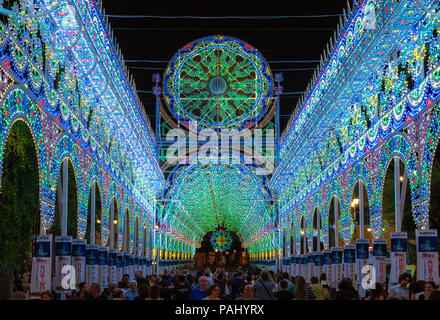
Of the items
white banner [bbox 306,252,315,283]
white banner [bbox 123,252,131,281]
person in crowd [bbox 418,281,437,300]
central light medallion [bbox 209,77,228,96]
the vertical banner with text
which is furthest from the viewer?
central light medallion [bbox 209,77,228,96]

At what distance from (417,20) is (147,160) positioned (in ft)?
75.7

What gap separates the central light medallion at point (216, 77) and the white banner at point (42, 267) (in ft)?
74.0

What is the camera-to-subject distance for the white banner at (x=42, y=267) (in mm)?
14344

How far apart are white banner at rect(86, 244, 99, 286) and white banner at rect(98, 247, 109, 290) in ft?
4.21

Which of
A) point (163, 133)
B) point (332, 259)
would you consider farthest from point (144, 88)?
point (332, 259)

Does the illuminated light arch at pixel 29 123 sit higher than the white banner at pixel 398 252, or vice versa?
the illuminated light arch at pixel 29 123

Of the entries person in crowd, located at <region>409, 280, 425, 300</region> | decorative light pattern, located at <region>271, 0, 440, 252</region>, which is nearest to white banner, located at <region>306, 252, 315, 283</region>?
decorative light pattern, located at <region>271, 0, 440, 252</region>

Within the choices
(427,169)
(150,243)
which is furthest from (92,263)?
(150,243)

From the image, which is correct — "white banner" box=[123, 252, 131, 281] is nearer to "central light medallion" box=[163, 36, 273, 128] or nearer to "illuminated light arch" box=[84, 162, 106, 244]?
"illuminated light arch" box=[84, 162, 106, 244]

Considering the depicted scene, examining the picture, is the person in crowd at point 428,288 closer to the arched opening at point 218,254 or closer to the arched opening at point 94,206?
the arched opening at point 94,206

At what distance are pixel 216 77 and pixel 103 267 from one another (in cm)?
1655

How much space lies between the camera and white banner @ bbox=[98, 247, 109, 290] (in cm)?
2244

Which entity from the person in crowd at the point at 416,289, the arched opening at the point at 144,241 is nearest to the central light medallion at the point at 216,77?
the arched opening at the point at 144,241

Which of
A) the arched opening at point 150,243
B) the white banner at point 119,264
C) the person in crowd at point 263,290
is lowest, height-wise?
the person in crowd at point 263,290
